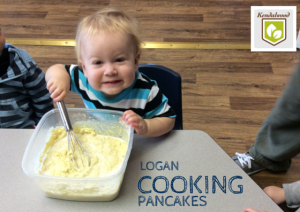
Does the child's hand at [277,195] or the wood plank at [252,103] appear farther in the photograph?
the wood plank at [252,103]

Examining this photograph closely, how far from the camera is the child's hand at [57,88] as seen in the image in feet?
2.36

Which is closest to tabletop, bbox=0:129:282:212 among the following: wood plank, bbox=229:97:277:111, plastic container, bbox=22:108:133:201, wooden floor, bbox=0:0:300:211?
plastic container, bbox=22:108:133:201

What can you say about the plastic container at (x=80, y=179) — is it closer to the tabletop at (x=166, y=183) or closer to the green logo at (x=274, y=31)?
the tabletop at (x=166, y=183)

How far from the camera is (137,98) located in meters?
0.86

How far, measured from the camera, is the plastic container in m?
0.58

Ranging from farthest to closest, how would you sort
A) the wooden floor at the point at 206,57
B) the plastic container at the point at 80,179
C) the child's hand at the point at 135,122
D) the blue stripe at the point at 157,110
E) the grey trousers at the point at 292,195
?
the wooden floor at the point at 206,57
the grey trousers at the point at 292,195
the blue stripe at the point at 157,110
the child's hand at the point at 135,122
the plastic container at the point at 80,179

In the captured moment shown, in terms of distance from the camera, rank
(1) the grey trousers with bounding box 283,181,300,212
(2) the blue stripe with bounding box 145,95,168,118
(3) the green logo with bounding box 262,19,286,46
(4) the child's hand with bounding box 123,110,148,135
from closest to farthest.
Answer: (4) the child's hand with bounding box 123,110,148,135
(2) the blue stripe with bounding box 145,95,168,118
(1) the grey trousers with bounding box 283,181,300,212
(3) the green logo with bounding box 262,19,286,46

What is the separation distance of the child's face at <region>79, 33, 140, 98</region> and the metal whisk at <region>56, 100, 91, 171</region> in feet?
0.43

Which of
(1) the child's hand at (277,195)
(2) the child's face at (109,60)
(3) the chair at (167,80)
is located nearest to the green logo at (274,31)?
(1) the child's hand at (277,195)

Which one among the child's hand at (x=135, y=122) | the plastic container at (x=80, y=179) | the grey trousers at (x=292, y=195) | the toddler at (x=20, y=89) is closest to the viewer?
the plastic container at (x=80, y=179)

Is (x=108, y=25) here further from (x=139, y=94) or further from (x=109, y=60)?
(x=139, y=94)

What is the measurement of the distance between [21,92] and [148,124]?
0.60m

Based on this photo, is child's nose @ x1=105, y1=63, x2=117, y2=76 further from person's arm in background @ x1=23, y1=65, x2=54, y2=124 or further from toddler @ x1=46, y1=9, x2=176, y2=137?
person's arm in background @ x1=23, y1=65, x2=54, y2=124

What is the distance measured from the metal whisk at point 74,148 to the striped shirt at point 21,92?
39 centimetres
